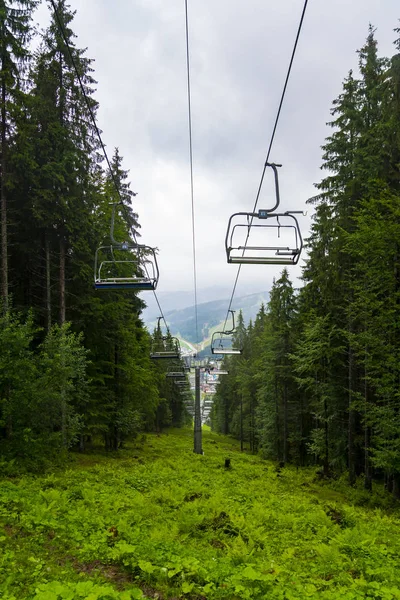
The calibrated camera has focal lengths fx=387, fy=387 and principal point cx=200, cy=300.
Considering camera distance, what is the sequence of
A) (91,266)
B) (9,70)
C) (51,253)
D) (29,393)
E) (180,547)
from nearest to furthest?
(180,547) < (29,393) < (9,70) < (51,253) < (91,266)

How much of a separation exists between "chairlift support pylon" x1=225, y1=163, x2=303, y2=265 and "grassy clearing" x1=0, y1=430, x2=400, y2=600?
4.54 m

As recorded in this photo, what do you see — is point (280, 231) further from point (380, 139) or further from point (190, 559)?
point (380, 139)

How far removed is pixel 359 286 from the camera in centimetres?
1352

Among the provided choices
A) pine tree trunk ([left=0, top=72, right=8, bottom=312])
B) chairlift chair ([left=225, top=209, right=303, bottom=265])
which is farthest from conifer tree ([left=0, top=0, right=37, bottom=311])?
chairlift chair ([left=225, top=209, right=303, bottom=265])

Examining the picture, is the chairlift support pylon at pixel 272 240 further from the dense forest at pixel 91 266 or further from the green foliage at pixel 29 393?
the green foliage at pixel 29 393

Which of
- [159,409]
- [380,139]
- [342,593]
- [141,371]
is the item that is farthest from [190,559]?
[159,409]

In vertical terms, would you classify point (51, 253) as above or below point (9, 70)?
below

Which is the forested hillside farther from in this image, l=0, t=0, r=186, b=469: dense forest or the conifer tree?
the conifer tree

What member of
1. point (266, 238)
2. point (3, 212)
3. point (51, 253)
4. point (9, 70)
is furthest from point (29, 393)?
point (9, 70)

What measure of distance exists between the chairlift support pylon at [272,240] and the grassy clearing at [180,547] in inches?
179

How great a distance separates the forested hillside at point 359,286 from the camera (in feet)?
39.9

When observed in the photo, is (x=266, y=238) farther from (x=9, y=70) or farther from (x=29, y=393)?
(x=9, y=70)

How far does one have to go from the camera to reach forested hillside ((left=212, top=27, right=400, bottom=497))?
12.2m

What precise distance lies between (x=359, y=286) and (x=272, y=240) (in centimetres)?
806
